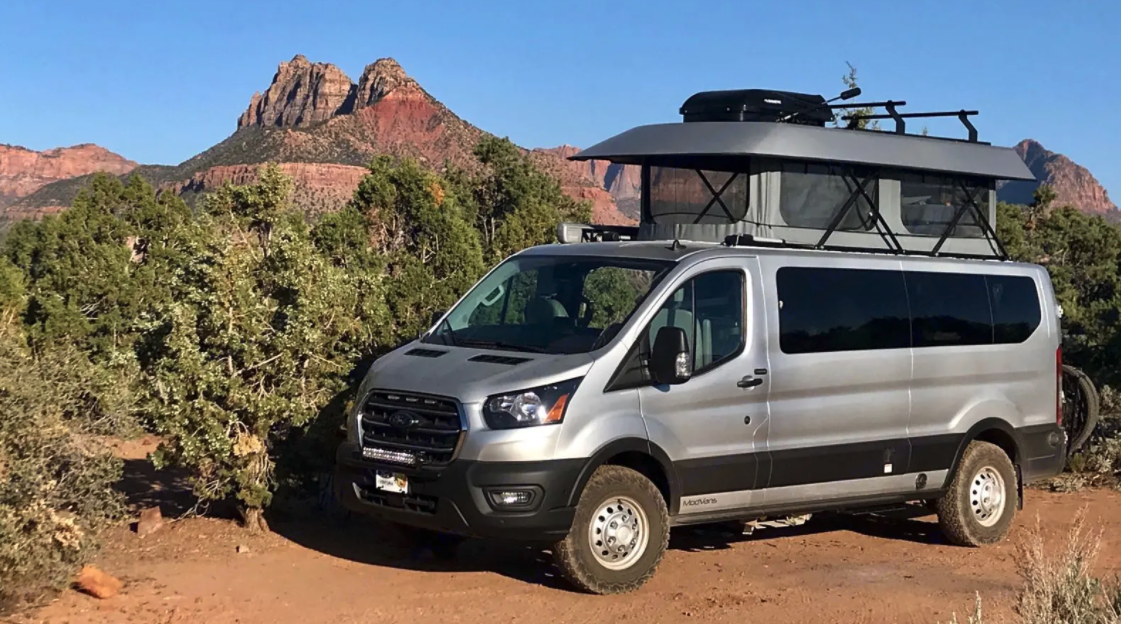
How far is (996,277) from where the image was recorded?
1027 cm

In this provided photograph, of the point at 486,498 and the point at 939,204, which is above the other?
the point at 939,204

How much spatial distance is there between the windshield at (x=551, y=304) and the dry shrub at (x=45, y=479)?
2.36 metres

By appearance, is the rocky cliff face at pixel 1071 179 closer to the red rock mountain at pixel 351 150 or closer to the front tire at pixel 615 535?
the red rock mountain at pixel 351 150

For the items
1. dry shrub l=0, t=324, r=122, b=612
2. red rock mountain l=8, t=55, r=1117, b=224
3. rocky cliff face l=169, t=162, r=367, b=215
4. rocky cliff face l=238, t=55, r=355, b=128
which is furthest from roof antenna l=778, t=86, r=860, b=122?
rocky cliff face l=238, t=55, r=355, b=128

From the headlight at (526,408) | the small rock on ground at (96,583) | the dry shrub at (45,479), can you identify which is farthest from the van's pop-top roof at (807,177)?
the small rock on ground at (96,583)

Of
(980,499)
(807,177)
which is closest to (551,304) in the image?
(807,177)

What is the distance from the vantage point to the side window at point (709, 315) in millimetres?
8273

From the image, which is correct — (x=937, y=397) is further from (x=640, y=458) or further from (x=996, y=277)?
(x=640, y=458)

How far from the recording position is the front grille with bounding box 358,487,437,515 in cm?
775

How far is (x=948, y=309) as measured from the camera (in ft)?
32.2

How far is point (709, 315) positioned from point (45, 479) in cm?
425

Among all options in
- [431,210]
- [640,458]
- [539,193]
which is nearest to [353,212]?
[431,210]

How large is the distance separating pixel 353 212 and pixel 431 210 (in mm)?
1753

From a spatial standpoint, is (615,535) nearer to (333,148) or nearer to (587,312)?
(587,312)
